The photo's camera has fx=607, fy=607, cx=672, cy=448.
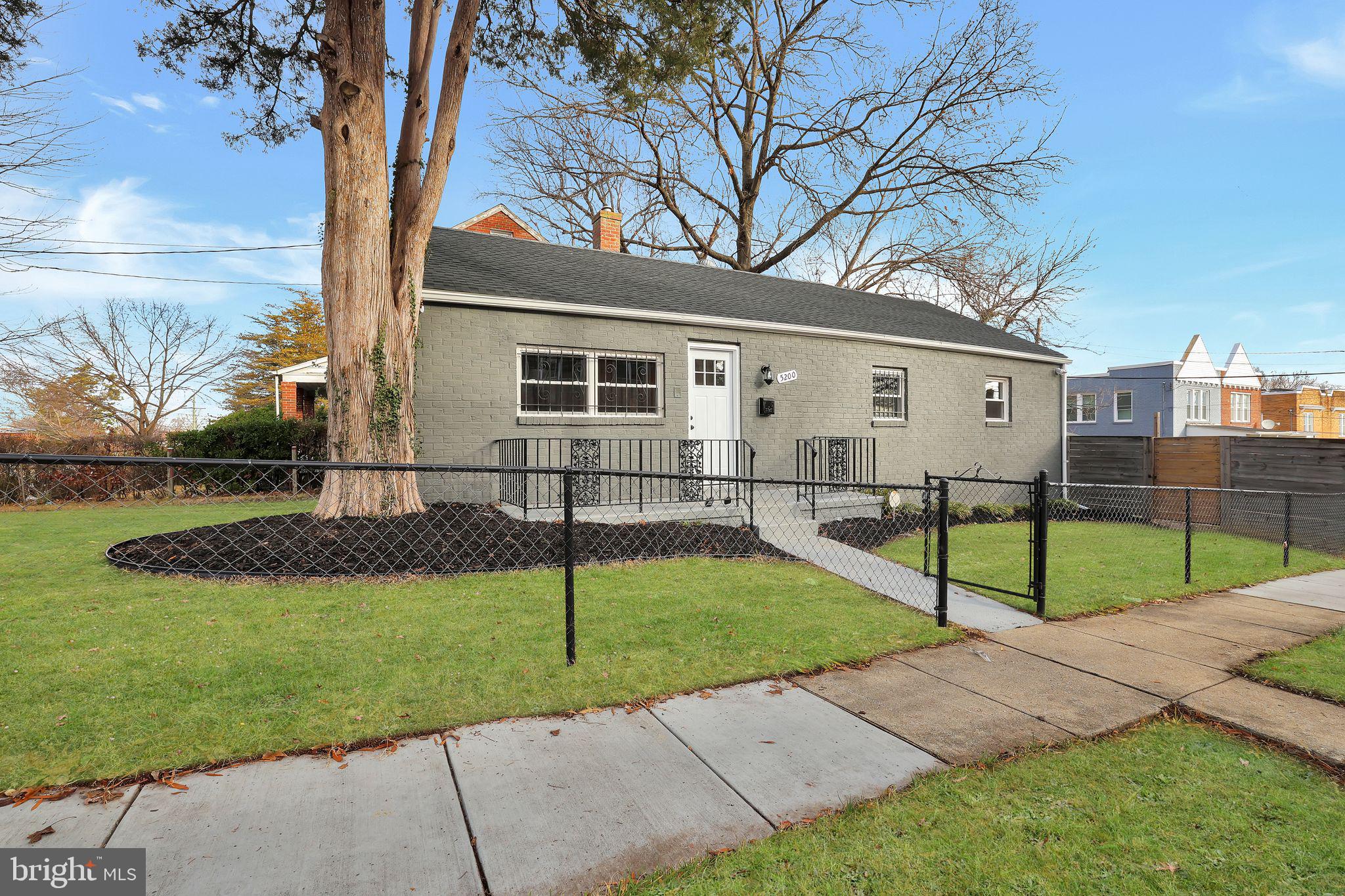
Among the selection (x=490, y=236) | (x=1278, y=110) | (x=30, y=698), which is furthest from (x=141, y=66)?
(x=1278, y=110)

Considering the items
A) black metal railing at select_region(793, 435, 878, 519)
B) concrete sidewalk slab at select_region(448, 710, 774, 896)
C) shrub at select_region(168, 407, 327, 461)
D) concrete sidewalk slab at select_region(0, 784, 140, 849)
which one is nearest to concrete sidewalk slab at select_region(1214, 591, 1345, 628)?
black metal railing at select_region(793, 435, 878, 519)

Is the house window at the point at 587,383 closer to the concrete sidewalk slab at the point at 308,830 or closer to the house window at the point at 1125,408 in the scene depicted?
the concrete sidewalk slab at the point at 308,830

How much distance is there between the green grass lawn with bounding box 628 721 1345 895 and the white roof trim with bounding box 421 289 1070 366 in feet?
27.3

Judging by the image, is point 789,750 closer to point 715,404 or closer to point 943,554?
point 943,554

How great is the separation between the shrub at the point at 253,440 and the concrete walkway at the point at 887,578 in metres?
10.9

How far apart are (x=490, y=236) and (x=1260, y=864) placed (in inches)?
520

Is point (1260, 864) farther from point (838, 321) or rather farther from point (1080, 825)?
point (838, 321)

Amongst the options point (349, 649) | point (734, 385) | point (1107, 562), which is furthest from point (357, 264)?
Result: point (1107, 562)

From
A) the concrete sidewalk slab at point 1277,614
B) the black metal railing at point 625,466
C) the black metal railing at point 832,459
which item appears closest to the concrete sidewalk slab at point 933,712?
the concrete sidewalk slab at point 1277,614

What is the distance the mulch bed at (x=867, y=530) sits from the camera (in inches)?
357

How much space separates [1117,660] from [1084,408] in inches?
1201

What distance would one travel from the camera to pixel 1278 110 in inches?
539

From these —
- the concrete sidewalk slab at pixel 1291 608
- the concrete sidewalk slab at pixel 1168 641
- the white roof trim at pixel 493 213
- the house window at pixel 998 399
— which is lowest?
the concrete sidewalk slab at pixel 1291 608

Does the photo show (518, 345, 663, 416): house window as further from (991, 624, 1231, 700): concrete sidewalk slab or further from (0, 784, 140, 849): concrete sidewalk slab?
(0, 784, 140, 849): concrete sidewalk slab
